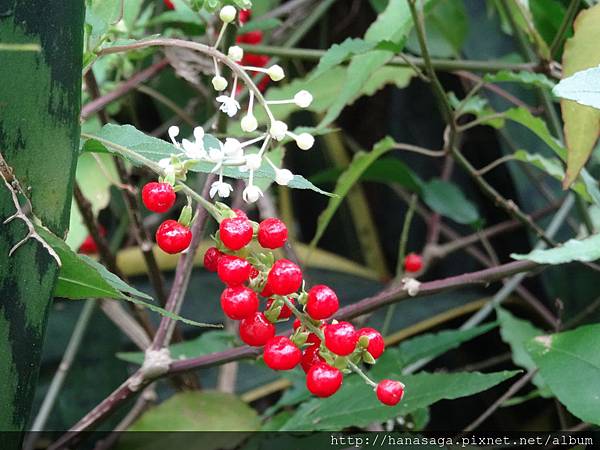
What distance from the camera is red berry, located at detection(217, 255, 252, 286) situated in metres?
0.35

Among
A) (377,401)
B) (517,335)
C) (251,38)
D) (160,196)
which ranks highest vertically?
(160,196)

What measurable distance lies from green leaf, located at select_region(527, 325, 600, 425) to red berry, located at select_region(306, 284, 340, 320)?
8.3 inches

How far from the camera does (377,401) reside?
1.80 feet

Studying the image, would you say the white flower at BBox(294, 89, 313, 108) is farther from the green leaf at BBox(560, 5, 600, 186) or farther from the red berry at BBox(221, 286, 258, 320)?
the green leaf at BBox(560, 5, 600, 186)

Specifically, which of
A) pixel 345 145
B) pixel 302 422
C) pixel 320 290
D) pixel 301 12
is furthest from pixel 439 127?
pixel 320 290

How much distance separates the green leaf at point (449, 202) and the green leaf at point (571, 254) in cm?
49

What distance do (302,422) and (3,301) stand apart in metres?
0.30

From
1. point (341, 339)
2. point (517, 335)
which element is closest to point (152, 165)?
point (341, 339)

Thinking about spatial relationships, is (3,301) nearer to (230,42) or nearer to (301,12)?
(230,42)

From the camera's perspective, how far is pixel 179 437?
2.33ft

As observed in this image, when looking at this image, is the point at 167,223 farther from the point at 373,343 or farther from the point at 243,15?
the point at 243,15

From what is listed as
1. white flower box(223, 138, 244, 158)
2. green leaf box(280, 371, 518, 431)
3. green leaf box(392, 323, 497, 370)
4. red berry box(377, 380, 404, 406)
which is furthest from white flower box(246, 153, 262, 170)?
green leaf box(392, 323, 497, 370)

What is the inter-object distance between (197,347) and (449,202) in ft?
1.31

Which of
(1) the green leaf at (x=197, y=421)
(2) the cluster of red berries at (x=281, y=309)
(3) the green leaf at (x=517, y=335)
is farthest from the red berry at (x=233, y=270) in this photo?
(3) the green leaf at (x=517, y=335)
